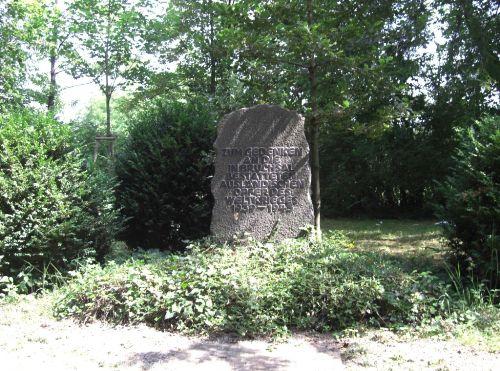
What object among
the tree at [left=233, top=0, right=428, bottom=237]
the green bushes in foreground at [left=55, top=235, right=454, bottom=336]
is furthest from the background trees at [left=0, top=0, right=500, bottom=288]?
the green bushes in foreground at [left=55, top=235, right=454, bottom=336]

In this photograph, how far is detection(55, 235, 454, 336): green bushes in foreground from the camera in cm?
473

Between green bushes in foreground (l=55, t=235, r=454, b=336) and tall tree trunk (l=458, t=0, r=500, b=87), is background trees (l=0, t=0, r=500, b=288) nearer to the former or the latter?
tall tree trunk (l=458, t=0, r=500, b=87)

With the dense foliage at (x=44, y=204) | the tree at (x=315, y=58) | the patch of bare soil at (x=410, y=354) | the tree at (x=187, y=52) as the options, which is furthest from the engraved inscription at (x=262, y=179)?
the tree at (x=187, y=52)

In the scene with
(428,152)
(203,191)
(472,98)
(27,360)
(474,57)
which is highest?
(474,57)

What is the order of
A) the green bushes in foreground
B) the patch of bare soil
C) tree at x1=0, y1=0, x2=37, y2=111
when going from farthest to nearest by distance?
1. tree at x1=0, y1=0, x2=37, y2=111
2. the green bushes in foreground
3. the patch of bare soil

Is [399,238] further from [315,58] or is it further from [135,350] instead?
[135,350]

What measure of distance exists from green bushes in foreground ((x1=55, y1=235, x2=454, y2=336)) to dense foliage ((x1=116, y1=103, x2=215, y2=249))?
211 centimetres

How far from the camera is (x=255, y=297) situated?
4.83 m

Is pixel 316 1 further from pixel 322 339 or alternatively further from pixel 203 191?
pixel 322 339

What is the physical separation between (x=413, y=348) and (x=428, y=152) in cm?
989

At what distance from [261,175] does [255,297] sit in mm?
2493

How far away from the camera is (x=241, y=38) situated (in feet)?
24.2

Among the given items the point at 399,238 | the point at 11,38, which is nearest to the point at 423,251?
the point at 399,238

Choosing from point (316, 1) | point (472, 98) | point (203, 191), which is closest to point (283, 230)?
point (203, 191)
